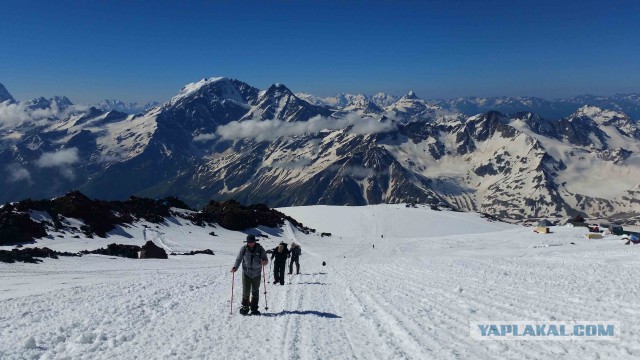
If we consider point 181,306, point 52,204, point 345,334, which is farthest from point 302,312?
point 52,204

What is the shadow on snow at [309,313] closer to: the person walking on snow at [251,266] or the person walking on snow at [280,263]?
the person walking on snow at [251,266]

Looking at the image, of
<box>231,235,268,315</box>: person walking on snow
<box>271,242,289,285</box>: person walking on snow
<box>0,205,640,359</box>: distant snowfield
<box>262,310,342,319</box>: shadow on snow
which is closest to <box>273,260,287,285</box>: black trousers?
<box>271,242,289,285</box>: person walking on snow

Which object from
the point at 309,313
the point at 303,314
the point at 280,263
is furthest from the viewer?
the point at 280,263

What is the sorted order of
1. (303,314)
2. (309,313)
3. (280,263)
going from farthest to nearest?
1. (280,263)
2. (309,313)
3. (303,314)

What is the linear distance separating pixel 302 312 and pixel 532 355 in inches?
270

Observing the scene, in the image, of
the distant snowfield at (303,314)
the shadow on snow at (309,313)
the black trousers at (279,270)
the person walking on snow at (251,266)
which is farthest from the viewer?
the black trousers at (279,270)

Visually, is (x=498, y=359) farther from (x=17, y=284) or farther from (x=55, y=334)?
(x=17, y=284)

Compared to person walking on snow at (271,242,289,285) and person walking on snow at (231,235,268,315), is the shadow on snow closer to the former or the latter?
person walking on snow at (231,235,268,315)

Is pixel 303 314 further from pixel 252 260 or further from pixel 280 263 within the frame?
pixel 280 263

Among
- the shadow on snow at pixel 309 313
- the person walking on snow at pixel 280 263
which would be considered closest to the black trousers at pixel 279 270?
the person walking on snow at pixel 280 263

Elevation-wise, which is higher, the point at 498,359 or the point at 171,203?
the point at 171,203

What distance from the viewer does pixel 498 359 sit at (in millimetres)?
8250

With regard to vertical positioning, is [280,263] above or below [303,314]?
above

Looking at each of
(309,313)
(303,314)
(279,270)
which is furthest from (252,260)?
(279,270)
